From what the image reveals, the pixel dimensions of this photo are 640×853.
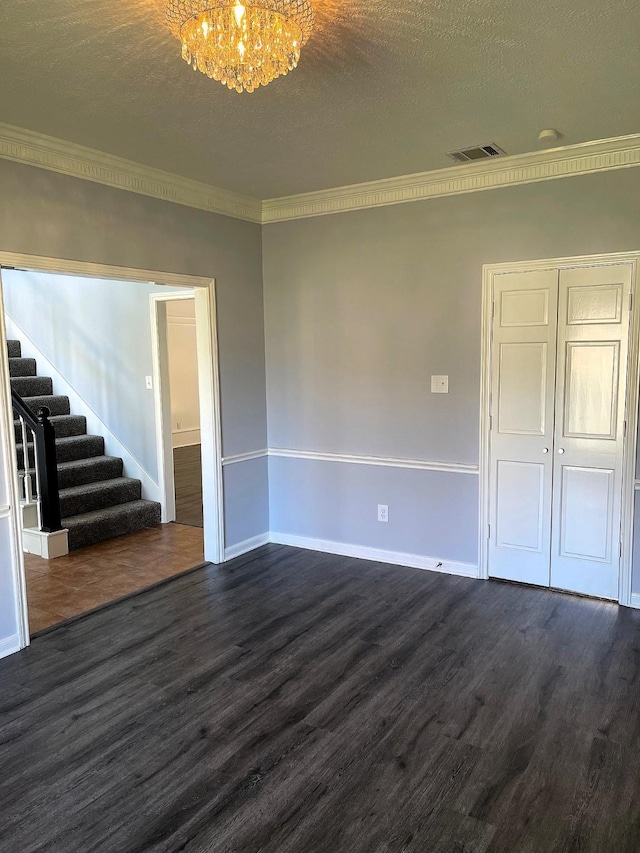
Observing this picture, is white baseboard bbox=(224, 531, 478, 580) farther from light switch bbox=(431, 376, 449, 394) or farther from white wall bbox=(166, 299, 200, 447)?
white wall bbox=(166, 299, 200, 447)

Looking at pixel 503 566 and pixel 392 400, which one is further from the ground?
pixel 392 400

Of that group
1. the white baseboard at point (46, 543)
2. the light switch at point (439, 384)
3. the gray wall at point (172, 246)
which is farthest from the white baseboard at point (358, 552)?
the white baseboard at point (46, 543)

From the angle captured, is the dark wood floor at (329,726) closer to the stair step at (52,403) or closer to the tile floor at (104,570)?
the tile floor at (104,570)

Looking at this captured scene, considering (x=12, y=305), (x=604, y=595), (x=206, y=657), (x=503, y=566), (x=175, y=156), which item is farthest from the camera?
(x=12, y=305)

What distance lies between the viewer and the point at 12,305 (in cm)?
642

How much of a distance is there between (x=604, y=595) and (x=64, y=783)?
314 cm

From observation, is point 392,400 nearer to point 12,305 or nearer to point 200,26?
point 200,26

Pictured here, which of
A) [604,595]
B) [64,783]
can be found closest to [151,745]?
[64,783]

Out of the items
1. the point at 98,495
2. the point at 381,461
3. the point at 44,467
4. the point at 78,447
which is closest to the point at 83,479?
the point at 98,495

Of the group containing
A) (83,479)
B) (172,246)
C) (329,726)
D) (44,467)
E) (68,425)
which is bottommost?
(329,726)

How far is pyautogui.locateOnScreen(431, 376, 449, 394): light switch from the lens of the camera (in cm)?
415

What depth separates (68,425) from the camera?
19.5ft

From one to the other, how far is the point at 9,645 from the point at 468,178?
12.7 feet

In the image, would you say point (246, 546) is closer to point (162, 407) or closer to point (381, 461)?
point (381, 461)
